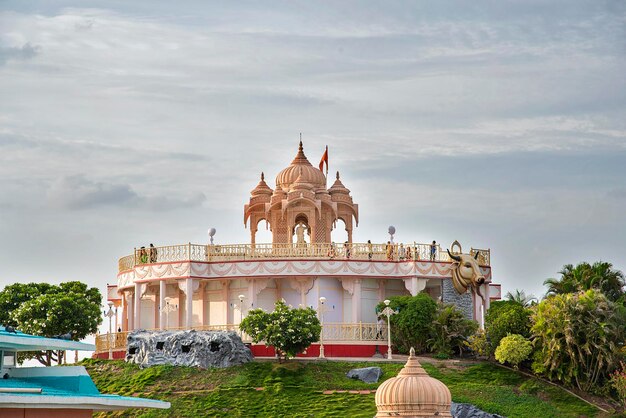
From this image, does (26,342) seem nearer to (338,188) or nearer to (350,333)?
(350,333)

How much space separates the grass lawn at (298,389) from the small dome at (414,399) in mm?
17698

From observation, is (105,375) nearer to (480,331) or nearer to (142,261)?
(142,261)

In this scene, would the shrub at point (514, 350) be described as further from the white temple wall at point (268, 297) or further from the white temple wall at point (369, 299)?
the white temple wall at point (268, 297)

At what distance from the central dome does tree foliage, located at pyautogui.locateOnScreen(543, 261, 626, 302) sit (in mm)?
15119

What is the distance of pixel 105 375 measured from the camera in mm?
63719

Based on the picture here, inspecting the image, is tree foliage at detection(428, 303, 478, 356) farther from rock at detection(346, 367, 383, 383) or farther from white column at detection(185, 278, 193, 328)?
white column at detection(185, 278, 193, 328)

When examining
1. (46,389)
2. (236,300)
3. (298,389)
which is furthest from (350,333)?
(46,389)

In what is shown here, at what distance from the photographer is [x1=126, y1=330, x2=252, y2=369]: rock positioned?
6303cm

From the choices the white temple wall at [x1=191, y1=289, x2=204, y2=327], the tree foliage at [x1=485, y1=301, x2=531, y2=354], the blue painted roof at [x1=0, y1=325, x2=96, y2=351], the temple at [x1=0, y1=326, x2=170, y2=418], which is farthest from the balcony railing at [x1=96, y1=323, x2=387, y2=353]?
the blue painted roof at [x1=0, y1=325, x2=96, y2=351]

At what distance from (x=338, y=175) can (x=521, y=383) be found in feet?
70.6

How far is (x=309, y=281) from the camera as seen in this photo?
69.1 m

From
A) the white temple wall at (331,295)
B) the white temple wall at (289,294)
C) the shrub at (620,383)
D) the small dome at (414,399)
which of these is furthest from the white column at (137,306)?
the small dome at (414,399)

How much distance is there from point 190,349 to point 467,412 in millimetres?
15080

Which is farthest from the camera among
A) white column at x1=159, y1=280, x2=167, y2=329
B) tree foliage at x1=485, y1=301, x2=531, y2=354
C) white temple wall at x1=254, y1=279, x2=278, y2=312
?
white temple wall at x1=254, y1=279, x2=278, y2=312
